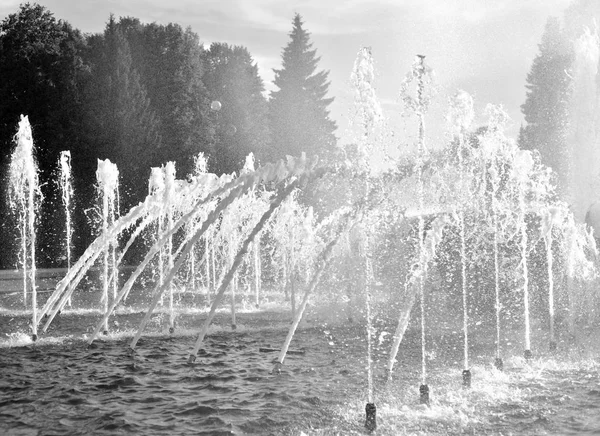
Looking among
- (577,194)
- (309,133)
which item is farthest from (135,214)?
(309,133)

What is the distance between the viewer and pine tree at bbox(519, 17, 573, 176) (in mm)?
35344

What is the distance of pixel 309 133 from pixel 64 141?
57.2ft

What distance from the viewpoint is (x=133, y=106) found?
37.1 m

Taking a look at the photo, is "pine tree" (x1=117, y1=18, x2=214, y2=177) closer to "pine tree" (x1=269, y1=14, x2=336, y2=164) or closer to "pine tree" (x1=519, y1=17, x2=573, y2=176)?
"pine tree" (x1=269, y1=14, x2=336, y2=164)

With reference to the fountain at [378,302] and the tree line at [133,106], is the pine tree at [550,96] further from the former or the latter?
the fountain at [378,302]

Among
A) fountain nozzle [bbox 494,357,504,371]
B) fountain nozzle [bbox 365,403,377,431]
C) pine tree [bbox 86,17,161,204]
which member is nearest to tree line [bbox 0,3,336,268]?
pine tree [bbox 86,17,161,204]

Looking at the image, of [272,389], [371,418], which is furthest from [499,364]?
[371,418]

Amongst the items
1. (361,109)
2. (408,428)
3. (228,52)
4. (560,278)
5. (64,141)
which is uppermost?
(228,52)

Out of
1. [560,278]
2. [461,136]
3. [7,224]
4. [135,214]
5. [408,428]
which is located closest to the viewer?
[408,428]

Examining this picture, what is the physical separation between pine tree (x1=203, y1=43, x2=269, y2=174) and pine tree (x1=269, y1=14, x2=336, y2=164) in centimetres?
127

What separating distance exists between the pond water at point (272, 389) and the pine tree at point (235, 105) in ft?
95.7

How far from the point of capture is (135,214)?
47.7 ft

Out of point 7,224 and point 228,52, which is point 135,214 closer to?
point 7,224

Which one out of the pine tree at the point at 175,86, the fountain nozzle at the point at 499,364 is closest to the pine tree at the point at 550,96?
the pine tree at the point at 175,86
